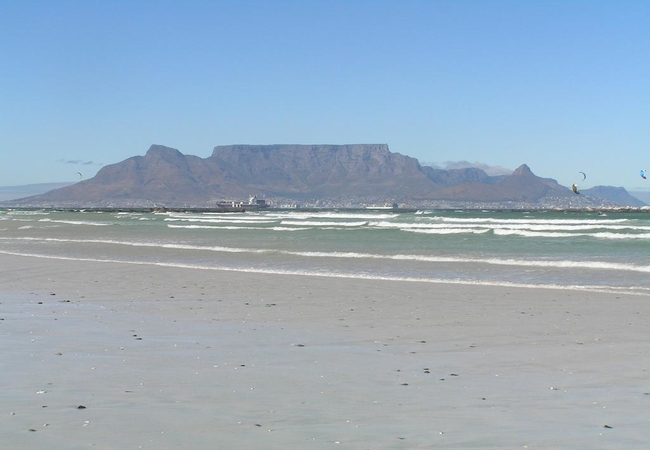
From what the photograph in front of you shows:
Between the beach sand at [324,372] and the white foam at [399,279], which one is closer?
the beach sand at [324,372]

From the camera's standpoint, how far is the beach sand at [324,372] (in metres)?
5.31

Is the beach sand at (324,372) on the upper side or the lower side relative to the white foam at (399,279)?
upper

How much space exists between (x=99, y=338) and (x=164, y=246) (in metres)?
23.3

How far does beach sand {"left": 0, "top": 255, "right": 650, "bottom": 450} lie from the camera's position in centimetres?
531

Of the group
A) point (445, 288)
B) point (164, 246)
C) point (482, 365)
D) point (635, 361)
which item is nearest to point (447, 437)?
point (482, 365)

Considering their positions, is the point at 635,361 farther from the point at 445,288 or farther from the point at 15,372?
the point at 445,288

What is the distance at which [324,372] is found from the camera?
7.32 meters

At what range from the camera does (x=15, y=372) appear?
702 centimetres

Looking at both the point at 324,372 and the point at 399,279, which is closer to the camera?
the point at 324,372

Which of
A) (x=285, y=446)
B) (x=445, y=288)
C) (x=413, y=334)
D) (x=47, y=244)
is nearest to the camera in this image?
(x=285, y=446)

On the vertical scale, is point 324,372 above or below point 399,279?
above

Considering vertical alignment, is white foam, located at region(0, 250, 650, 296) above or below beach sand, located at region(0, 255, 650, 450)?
below

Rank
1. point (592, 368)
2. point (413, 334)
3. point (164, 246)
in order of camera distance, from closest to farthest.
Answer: point (592, 368), point (413, 334), point (164, 246)

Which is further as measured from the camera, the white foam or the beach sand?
the white foam
